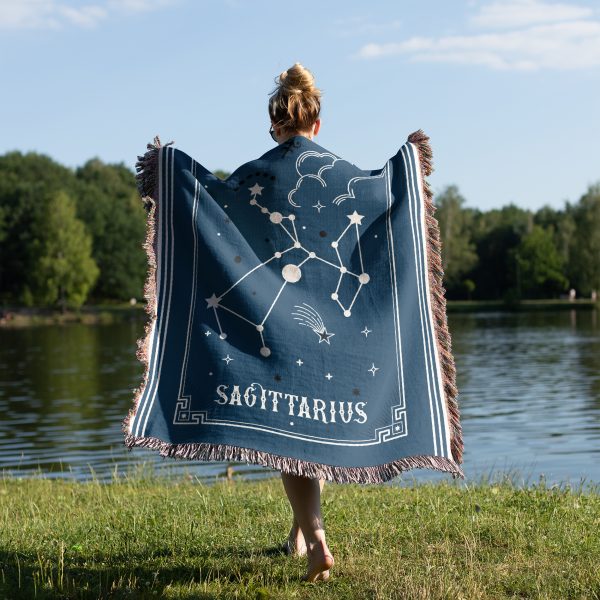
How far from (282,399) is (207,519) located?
178 cm

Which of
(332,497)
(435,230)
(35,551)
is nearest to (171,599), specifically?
(35,551)

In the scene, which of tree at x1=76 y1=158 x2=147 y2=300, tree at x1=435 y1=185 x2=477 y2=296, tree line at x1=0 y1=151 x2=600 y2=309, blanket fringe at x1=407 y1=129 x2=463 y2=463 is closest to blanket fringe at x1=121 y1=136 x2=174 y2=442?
blanket fringe at x1=407 y1=129 x2=463 y2=463

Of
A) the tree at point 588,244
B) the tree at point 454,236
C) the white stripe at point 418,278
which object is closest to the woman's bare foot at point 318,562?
the white stripe at point 418,278

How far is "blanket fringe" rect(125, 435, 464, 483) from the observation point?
184 inches

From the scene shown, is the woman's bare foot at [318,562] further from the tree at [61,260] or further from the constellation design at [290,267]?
the tree at [61,260]

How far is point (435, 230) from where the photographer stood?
522cm

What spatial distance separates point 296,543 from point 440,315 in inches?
55.3

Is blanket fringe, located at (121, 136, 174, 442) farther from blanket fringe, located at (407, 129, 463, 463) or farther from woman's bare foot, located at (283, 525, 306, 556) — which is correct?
blanket fringe, located at (407, 129, 463, 463)

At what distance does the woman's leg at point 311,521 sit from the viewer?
471 centimetres

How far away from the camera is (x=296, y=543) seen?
523 cm

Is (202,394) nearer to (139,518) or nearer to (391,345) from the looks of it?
(391,345)

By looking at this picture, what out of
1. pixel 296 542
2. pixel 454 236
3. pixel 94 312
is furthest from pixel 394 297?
pixel 454 236

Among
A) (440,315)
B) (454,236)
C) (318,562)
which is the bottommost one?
(318,562)

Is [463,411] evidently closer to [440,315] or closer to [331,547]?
[331,547]
